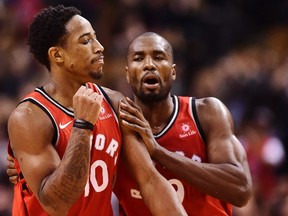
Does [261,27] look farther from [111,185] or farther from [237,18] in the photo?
[111,185]

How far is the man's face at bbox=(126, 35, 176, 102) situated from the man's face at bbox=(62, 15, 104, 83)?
556mm

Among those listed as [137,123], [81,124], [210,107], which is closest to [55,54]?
[81,124]

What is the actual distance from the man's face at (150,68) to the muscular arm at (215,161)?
385 mm

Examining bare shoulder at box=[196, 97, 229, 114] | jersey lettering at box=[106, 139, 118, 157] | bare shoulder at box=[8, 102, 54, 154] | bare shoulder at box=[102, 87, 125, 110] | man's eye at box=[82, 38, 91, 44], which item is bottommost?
jersey lettering at box=[106, 139, 118, 157]

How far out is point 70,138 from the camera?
18.3 feet

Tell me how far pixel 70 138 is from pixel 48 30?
95 cm

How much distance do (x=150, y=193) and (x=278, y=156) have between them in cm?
495

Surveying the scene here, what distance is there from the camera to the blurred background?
10.8m

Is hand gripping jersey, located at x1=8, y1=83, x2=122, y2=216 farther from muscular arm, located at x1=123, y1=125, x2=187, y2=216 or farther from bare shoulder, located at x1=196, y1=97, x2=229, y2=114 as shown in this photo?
bare shoulder, located at x1=196, y1=97, x2=229, y2=114

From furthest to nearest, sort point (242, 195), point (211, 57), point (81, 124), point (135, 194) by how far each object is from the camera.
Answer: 1. point (211, 57)
2. point (135, 194)
3. point (242, 195)
4. point (81, 124)

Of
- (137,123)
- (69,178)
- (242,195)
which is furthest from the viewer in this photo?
(242,195)

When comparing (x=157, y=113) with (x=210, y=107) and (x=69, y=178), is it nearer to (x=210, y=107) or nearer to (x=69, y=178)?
(x=210, y=107)

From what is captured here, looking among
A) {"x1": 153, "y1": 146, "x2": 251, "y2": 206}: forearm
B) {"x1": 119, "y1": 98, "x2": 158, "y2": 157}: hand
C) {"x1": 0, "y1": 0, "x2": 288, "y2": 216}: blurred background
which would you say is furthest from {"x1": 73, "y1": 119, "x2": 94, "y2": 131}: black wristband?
{"x1": 0, "y1": 0, "x2": 288, "y2": 216}: blurred background

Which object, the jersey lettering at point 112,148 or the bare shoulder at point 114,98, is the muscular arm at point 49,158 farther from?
the bare shoulder at point 114,98
